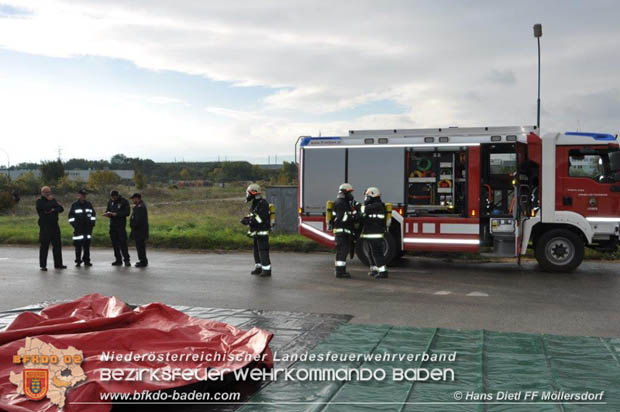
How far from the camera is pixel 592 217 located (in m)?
11.9

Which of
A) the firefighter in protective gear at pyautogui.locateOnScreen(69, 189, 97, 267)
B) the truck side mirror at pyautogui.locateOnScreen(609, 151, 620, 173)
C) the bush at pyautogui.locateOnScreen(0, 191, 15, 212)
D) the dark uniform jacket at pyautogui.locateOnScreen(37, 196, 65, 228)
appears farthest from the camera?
the bush at pyautogui.locateOnScreen(0, 191, 15, 212)

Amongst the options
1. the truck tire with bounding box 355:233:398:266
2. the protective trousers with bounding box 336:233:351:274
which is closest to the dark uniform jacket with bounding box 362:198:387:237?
the protective trousers with bounding box 336:233:351:274

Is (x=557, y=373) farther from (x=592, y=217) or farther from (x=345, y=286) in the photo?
(x=592, y=217)

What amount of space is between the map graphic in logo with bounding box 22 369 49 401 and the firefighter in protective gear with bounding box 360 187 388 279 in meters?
7.83

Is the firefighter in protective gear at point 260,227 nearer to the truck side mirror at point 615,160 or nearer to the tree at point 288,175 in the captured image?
the truck side mirror at point 615,160

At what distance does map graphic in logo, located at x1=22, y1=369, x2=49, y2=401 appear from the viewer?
14.3 feet

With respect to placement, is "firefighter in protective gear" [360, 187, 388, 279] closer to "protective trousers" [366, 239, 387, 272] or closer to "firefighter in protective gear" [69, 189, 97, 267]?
"protective trousers" [366, 239, 387, 272]

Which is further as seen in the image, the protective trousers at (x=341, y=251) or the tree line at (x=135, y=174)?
the tree line at (x=135, y=174)

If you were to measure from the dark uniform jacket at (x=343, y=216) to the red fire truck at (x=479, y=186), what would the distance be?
1277mm

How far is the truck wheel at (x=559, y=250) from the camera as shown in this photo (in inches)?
472

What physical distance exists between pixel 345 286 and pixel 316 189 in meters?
3.62

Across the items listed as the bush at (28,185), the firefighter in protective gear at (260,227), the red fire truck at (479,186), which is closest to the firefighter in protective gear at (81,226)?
the firefighter in protective gear at (260,227)

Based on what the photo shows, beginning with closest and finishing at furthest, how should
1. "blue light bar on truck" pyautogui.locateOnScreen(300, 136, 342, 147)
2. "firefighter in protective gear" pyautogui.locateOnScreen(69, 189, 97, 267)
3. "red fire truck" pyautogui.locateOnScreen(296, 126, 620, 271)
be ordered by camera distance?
"red fire truck" pyautogui.locateOnScreen(296, 126, 620, 271), "blue light bar on truck" pyautogui.locateOnScreen(300, 136, 342, 147), "firefighter in protective gear" pyautogui.locateOnScreen(69, 189, 97, 267)

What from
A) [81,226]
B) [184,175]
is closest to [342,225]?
[81,226]
